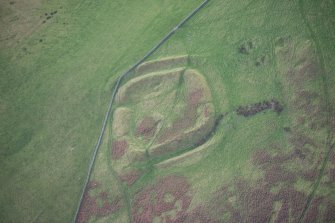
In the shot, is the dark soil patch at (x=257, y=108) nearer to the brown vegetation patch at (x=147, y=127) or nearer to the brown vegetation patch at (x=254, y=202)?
the brown vegetation patch at (x=254, y=202)

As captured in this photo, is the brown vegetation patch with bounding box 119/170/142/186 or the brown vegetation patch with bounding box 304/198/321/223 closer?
the brown vegetation patch with bounding box 304/198/321/223

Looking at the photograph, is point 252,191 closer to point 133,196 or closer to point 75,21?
point 133,196

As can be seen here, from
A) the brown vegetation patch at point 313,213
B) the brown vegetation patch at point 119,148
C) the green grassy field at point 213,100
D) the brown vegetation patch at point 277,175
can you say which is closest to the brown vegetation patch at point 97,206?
the green grassy field at point 213,100

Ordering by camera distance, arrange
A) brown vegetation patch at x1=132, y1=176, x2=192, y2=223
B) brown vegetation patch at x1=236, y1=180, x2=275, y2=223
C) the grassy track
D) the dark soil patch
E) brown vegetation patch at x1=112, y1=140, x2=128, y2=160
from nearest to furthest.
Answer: brown vegetation patch at x1=236, y1=180, x2=275, y2=223 → brown vegetation patch at x1=132, y1=176, x2=192, y2=223 → the grassy track → brown vegetation patch at x1=112, y1=140, x2=128, y2=160 → the dark soil patch

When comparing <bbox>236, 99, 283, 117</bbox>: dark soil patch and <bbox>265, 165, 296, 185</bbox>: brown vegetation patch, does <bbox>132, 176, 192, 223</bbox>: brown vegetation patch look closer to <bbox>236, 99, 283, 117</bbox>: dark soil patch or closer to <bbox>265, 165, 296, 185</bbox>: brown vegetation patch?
<bbox>265, 165, 296, 185</bbox>: brown vegetation patch

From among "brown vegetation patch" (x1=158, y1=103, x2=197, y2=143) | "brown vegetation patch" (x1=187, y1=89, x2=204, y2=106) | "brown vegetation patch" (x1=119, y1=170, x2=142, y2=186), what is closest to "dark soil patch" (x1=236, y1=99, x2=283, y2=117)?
"brown vegetation patch" (x1=187, y1=89, x2=204, y2=106)

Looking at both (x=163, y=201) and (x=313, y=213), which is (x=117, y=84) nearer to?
(x=163, y=201)

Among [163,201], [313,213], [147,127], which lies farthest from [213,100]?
[313,213]
